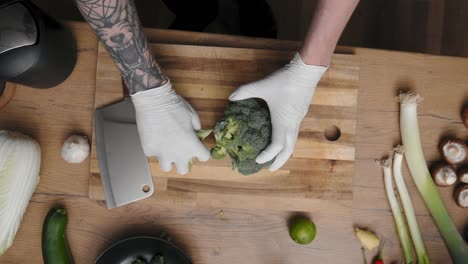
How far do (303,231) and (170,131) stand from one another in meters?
0.44

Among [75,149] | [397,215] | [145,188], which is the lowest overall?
[75,149]

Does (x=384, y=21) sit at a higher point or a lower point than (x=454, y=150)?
higher

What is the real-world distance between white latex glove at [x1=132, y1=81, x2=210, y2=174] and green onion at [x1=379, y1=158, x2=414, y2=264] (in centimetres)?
51

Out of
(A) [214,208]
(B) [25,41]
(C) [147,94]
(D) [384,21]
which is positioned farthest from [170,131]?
(D) [384,21]

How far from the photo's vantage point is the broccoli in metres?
0.91

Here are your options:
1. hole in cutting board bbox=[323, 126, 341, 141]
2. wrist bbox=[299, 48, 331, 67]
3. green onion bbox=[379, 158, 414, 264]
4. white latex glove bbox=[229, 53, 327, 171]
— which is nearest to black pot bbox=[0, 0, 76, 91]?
white latex glove bbox=[229, 53, 327, 171]

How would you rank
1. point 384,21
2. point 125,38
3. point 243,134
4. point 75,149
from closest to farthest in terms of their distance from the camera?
point 125,38 → point 243,134 → point 75,149 → point 384,21

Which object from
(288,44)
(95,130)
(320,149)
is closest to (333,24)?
(288,44)

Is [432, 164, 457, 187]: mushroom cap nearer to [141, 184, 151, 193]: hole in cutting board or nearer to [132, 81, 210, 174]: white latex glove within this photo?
[132, 81, 210, 174]: white latex glove

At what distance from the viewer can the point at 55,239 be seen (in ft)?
3.22

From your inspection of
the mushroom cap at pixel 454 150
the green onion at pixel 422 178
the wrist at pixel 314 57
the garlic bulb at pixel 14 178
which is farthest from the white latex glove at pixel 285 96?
the garlic bulb at pixel 14 178

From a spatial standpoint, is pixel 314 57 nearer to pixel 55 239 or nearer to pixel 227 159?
pixel 227 159

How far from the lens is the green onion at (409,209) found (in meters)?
1.04

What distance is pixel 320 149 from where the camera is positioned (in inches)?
40.6
